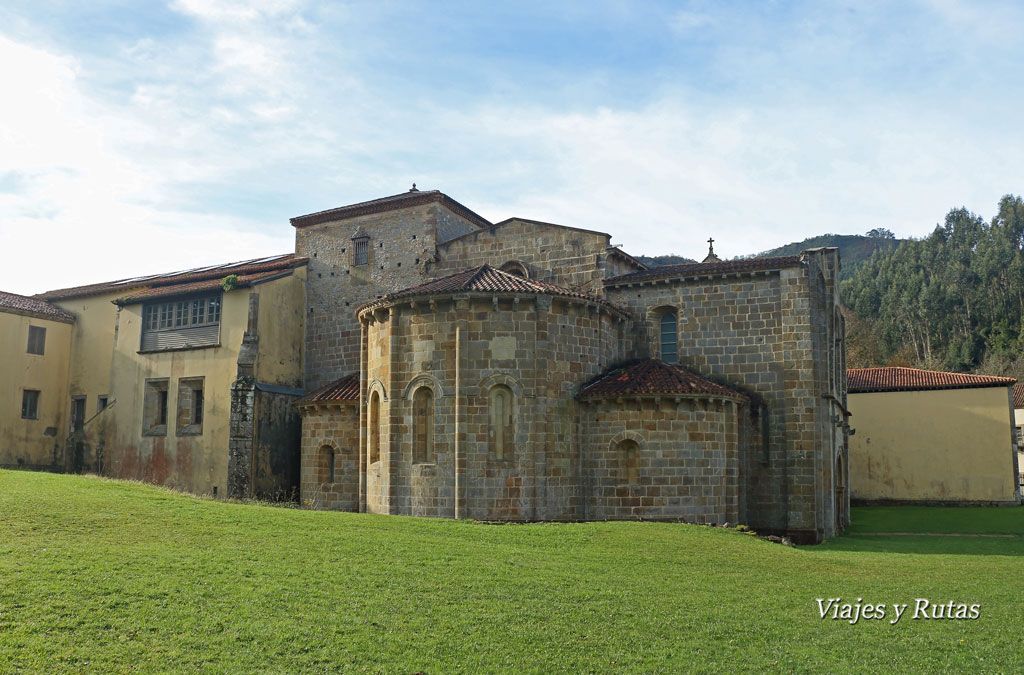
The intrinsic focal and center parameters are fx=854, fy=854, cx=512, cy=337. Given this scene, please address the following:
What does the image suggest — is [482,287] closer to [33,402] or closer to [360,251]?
[360,251]

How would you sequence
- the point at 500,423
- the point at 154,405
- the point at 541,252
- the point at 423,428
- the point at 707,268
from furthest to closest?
the point at 154,405
the point at 541,252
the point at 707,268
the point at 423,428
the point at 500,423

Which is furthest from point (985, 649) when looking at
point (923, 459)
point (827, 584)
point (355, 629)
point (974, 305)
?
point (974, 305)

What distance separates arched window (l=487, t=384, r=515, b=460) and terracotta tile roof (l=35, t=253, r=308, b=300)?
543 inches

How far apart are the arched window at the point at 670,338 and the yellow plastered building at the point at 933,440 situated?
686 inches

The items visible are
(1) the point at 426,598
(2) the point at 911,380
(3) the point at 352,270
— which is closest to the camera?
(1) the point at 426,598

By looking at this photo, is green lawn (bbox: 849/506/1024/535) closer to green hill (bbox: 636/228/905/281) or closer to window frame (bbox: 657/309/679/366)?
window frame (bbox: 657/309/679/366)

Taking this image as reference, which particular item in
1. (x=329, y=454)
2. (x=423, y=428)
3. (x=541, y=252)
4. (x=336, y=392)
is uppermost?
(x=541, y=252)

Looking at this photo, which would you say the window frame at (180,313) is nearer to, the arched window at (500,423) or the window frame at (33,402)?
the window frame at (33,402)

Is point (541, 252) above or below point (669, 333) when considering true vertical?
above

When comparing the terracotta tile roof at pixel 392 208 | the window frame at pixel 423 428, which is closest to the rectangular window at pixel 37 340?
the terracotta tile roof at pixel 392 208

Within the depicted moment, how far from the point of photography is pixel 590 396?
26094 mm

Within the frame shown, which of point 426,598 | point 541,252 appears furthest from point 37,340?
point 426,598

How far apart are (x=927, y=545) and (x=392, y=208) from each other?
74.5ft

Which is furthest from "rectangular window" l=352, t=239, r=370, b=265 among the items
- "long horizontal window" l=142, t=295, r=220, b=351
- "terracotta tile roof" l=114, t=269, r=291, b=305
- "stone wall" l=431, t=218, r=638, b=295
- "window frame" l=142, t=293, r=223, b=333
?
"long horizontal window" l=142, t=295, r=220, b=351
